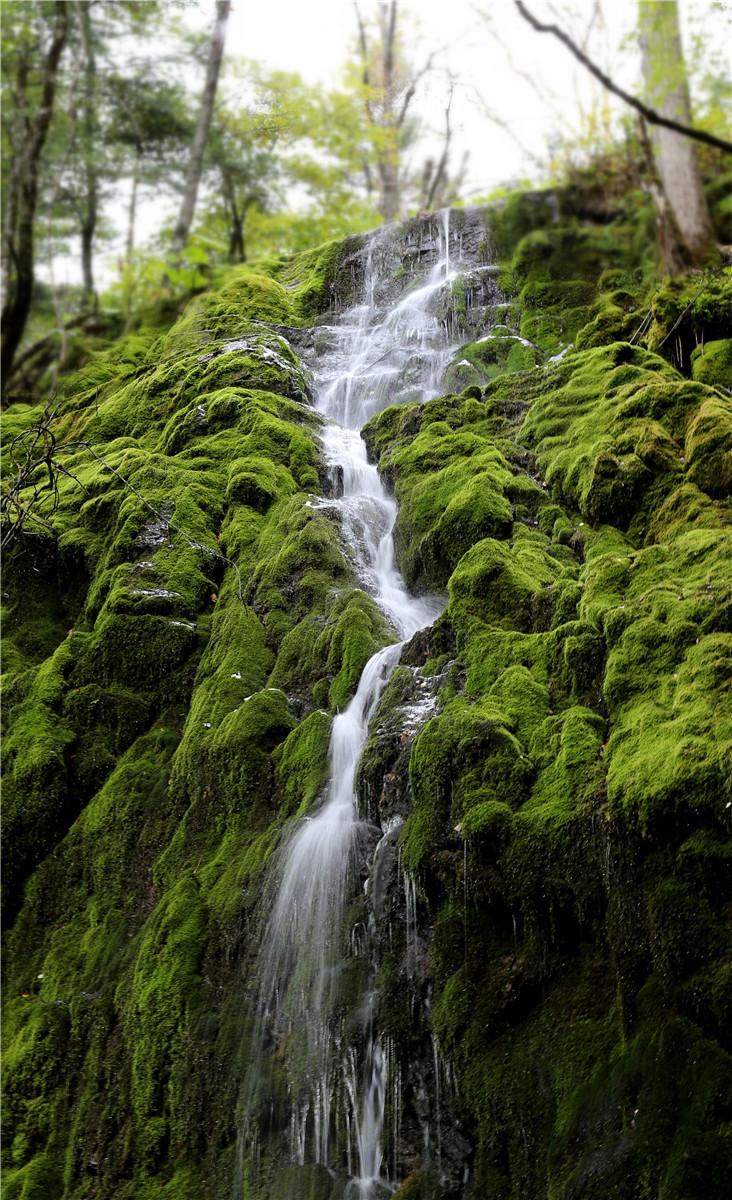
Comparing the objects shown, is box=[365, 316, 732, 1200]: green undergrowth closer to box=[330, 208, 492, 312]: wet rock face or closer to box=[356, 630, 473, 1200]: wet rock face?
box=[356, 630, 473, 1200]: wet rock face

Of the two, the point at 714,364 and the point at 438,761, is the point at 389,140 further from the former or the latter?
the point at 438,761

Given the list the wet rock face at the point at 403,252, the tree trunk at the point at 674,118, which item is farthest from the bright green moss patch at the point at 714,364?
the wet rock face at the point at 403,252

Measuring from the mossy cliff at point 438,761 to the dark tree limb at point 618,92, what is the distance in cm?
299

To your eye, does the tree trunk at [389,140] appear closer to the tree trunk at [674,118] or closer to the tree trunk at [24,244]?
the tree trunk at [674,118]

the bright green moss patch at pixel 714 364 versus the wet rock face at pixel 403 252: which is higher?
the wet rock face at pixel 403 252

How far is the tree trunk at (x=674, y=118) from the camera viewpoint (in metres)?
7.64

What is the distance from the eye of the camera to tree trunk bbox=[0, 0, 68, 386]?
8.09 feet

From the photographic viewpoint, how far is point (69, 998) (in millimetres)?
6184

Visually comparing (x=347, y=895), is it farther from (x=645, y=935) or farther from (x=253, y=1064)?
(x=645, y=935)

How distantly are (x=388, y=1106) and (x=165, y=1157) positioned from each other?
1.59m

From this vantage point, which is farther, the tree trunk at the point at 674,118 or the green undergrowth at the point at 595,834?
the tree trunk at the point at 674,118

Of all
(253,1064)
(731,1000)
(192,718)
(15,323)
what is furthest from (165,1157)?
(15,323)

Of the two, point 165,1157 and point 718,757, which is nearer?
point 718,757

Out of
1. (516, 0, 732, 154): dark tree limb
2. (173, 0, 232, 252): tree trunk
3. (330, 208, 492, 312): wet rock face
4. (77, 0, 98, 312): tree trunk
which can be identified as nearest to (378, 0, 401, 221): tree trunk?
(330, 208, 492, 312): wet rock face
